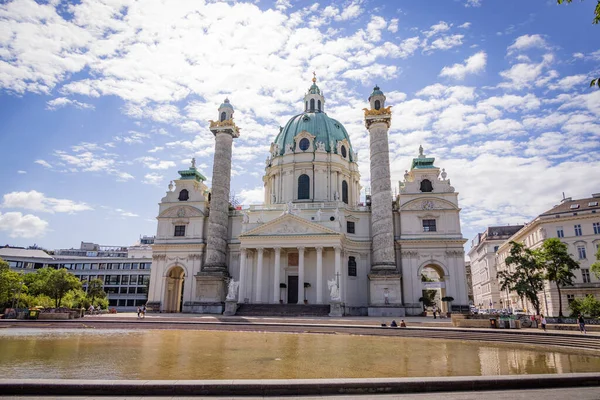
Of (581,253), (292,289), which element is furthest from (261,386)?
(581,253)

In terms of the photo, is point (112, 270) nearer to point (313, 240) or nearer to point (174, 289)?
point (174, 289)

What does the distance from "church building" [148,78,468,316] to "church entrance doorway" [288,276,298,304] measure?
0.39 ft

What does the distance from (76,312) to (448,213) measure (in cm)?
4039

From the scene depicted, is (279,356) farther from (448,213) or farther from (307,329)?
(448,213)

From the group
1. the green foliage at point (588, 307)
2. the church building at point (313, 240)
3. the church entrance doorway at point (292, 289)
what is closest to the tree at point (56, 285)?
the church building at point (313, 240)

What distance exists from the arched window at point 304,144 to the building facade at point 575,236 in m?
32.0

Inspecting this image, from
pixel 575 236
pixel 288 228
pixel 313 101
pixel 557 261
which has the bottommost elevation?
pixel 557 261

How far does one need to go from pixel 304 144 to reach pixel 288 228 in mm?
16450

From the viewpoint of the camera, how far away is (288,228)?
47.2m

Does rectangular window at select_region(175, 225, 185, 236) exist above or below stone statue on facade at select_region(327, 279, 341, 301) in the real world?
above

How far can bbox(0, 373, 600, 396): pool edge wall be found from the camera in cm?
831

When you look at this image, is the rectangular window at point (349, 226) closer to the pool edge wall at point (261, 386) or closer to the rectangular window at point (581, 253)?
the rectangular window at point (581, 253)

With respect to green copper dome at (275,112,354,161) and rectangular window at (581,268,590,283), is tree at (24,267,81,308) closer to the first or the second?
green copper dome at (275,112,354,161)

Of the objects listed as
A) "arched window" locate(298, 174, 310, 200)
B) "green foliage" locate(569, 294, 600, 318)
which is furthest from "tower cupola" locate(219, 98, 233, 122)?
"green foliage" locate(569, 294, 600, 318)
